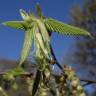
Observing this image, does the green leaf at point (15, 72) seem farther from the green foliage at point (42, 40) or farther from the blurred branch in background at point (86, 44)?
the blurred branch in background at point (86, 44)

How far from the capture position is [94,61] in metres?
18.0

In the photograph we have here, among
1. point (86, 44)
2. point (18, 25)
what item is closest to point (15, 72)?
point (18, 25)

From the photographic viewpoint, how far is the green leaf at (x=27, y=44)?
725 mm

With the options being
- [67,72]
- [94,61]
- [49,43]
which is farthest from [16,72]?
[94,61]

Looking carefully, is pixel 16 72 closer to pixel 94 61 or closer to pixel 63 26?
pixel 63 26

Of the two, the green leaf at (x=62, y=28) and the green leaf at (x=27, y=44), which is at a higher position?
the green leaf at (x=62, y=28)

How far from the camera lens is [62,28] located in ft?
2.47

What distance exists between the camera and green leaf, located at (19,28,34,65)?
725 mm

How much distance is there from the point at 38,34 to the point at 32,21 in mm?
41

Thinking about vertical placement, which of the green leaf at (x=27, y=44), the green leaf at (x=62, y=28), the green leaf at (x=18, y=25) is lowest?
the green leaf at (x=27, y=44)

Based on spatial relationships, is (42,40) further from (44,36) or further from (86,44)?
(86,44)

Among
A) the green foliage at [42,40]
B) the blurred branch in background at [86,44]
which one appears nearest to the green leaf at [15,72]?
the green foliage at [42,40]

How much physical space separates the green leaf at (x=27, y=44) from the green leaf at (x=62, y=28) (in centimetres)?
4

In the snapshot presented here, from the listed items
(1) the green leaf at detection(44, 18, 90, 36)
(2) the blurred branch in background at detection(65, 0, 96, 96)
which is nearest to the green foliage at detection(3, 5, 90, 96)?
(1) the green leaf at detection(44, 18, 90, 36)
